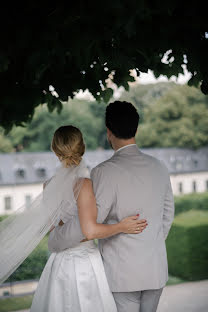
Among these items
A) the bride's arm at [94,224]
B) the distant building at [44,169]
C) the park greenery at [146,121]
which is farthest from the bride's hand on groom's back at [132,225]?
the distant building at [44,169]

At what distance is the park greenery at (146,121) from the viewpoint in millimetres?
39875

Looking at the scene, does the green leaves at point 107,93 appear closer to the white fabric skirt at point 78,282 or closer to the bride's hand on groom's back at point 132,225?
the white fabric skirt at point 78,282

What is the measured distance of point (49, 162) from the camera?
47781mm

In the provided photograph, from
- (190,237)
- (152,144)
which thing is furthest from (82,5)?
(152,144)

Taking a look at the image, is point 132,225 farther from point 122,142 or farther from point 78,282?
point 78,282

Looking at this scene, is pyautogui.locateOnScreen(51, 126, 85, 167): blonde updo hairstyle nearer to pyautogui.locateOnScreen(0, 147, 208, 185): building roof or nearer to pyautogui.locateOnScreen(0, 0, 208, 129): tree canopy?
pyautogui.locateOnScreen(0, 0, 208, 129): tree canopy

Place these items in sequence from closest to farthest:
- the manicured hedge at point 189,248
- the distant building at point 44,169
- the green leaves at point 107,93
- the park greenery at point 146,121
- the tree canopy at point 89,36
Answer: the tree canopy at point 89,36 < the green leaves at point 107,93 < the manicured hedge at point 189,248 < the park greenery at point 146,121 < the distant building at point 44,169

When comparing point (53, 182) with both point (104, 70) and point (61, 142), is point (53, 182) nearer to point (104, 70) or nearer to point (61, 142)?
point (61, 142)

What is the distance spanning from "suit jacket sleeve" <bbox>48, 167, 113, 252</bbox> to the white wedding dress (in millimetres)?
108

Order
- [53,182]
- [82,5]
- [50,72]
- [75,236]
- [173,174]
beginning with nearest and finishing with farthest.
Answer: [82,5]
[75,236]
[53,182]
[50,72]
[173,174]

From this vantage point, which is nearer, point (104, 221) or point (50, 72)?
point (104, 221)

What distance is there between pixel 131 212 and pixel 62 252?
0.66 meters

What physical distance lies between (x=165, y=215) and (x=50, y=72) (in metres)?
1.65

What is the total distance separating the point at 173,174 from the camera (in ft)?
162
